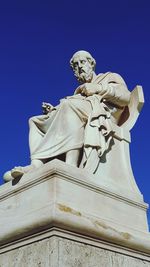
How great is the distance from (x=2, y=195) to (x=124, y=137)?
1924 millimetres

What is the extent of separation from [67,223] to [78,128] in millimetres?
1539

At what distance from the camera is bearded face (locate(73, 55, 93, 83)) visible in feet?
20.5

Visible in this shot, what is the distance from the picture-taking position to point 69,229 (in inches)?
155

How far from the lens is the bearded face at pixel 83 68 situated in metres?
6.26

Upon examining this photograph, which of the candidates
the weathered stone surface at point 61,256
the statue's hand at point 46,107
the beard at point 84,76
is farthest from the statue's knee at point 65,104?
the weathered stone surface at point 61,256

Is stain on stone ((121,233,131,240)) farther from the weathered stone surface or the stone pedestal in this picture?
the weathered stone surface

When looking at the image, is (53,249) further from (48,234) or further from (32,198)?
(32,198)

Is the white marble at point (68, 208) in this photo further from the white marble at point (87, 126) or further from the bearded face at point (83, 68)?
the bearded face at point (83, 68)

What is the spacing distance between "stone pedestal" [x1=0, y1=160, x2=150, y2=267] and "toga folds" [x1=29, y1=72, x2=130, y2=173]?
414mm

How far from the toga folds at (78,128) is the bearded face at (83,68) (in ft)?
1.93

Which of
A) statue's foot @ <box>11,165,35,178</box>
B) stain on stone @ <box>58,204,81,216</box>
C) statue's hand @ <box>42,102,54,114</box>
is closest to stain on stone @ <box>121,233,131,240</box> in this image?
stain on stone @ <box>58,204,81,216</box>

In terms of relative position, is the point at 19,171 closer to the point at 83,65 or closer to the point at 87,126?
the point at 87,126

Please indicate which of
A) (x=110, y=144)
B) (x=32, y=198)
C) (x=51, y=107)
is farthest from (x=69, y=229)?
(x=51, y=107)


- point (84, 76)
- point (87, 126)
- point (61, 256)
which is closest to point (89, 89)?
point (84, 76)
